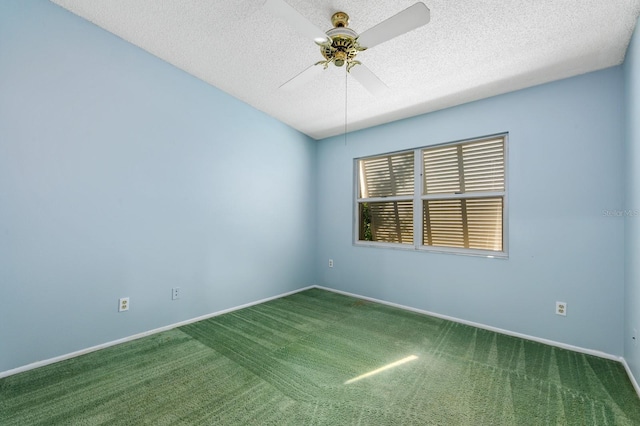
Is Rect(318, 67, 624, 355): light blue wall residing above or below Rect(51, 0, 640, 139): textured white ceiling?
below

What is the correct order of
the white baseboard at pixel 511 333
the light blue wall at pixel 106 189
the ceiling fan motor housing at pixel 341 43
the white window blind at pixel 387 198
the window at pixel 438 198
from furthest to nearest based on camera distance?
the white window blind at pixel 387 198 < the window at pixel 438 198 < the white baseboard at pixel 511 333 < the light blue wall at pixel 106 189 < the ceiling fan motor housing at pixel 341 43

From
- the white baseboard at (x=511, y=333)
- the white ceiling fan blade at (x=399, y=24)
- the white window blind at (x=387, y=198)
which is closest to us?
the white ceiling fan blade at (x=399, y=24)

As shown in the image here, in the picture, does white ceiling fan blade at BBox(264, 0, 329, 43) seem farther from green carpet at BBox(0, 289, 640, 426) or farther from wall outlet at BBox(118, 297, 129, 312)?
wall outlet at BBox(118, 297, 129, 312)

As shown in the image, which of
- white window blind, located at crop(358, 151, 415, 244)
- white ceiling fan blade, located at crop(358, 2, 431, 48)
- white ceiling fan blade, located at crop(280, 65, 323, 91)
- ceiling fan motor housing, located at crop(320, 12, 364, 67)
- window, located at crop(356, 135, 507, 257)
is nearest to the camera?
white ceiling fan blade, located at crop(358, 2, 431, 48)

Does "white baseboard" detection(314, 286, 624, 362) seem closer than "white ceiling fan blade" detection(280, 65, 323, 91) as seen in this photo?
No

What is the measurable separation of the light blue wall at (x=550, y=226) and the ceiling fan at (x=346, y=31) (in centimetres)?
183

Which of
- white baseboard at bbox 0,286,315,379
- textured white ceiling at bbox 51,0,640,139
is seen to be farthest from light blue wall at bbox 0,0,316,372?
textured white ceiling at bbox 51,0,640,139

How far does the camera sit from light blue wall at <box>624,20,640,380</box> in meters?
1.79

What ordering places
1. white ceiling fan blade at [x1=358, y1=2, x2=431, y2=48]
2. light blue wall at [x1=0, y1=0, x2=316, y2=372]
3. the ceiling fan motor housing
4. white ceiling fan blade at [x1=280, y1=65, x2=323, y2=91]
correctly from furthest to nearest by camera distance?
white ceiling fan blade at [x1=280, y1=65, x2=323, y2=91] → light blue wall at [x1=0, y1=0, x2=316, y2=372] → the ceiling fan motor housing → white ceiling fan blade at [x1=358, y1=2, x2=431, y2=48]

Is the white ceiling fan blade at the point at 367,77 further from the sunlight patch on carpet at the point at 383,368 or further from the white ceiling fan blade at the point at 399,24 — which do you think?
the sunlight patch on carpet at the point at 383,368

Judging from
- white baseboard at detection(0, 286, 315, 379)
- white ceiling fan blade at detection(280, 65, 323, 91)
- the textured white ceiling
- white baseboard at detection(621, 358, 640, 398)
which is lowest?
white baseboard at detection(621, 358, 640, 398)

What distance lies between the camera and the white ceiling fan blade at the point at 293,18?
1.48 metres

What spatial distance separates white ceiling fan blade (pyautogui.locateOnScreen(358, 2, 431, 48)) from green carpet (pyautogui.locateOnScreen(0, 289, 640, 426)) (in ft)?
7.65

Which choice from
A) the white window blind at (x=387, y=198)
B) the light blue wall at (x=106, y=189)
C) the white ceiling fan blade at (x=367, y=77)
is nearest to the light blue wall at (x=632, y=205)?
the white ceiling fan blade at (x=367, y=77)
